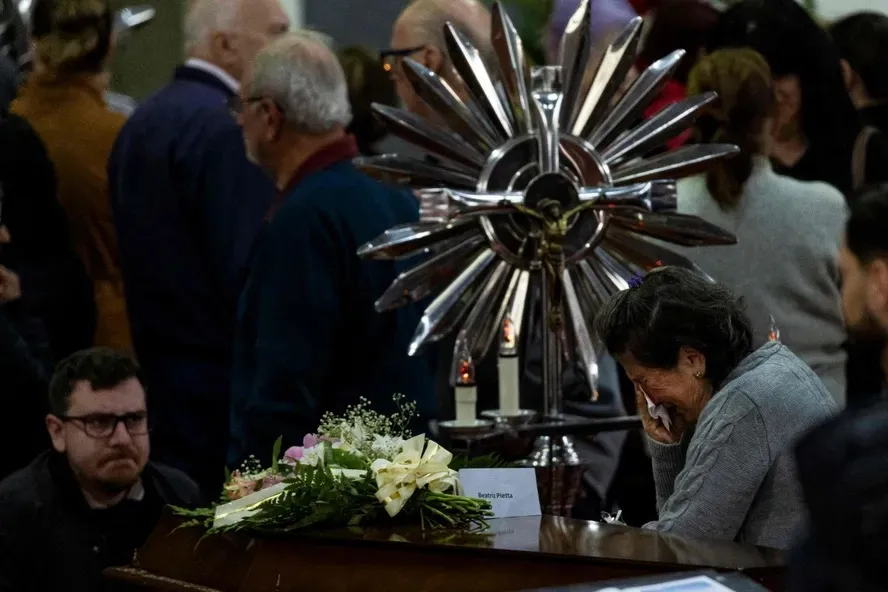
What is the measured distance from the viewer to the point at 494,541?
2.88 meters

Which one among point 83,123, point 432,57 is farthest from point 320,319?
point 83,123

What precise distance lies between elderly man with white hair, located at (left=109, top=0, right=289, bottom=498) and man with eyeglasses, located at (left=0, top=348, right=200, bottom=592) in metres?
0.61

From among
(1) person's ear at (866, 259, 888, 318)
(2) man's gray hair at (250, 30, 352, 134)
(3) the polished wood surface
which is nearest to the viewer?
(1) person's ear at (866, 259, 888, 318)

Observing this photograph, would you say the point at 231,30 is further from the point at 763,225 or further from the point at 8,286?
the point at 763,225

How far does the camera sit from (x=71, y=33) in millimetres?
5023

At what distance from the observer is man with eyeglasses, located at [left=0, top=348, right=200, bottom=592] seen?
4.09 m

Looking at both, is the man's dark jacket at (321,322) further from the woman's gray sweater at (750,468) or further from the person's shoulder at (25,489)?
the woman's gray sweater at (750,468)

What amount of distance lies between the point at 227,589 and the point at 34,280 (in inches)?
77.0

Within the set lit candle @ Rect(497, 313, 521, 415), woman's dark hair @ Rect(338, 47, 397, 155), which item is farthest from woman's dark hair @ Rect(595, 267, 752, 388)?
woman's dark hair @ Rect(338, 47, 397, 155)

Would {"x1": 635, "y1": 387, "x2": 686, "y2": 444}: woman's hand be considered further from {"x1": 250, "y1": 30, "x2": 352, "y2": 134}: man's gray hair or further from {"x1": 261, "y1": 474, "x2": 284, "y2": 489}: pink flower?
{"x1": 250, "y1": 30, "x2": 352, "y2": 134}: man's gray hair

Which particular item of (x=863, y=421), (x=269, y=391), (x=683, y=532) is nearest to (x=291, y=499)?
(x=683, y=532)

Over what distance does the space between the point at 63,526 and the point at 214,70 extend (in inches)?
65.3

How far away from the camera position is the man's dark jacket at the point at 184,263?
4930 mm

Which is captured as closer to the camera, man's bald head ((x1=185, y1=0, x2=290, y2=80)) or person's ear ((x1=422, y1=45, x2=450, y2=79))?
person's ear ((x1=422, y1=45, x2=450, y2=79))
